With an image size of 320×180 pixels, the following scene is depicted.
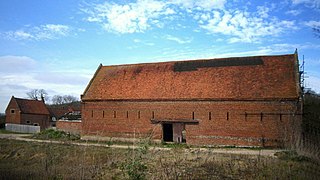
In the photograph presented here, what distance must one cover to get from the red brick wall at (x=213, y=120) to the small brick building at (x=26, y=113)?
26127 millimetres

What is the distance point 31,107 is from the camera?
53.4 metres

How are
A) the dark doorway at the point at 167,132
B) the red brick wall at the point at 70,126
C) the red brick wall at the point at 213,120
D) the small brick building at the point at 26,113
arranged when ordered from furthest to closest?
the small brick building at the point at 26,113 < the red brick wall at the point at 70,126 < the dark doorway at the point at 167,132 < the red brick wall at the point at 213,120

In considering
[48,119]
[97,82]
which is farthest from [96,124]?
[48,119]

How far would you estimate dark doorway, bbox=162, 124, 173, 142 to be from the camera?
90.4 feet

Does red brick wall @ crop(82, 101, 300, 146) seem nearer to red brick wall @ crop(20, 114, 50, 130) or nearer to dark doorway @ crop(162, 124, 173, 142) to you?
dark doorway @ crop(162, 124, 173, 142)

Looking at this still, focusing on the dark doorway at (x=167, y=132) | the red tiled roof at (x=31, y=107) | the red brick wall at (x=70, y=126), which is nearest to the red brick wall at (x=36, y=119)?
the red tiled roof at (x=31, y=107)

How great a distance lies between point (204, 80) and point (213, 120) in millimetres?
4160

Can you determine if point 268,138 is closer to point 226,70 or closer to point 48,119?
point 226,70

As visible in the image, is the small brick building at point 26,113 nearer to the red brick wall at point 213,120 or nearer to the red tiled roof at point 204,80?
the red tiled roof at point 204,80

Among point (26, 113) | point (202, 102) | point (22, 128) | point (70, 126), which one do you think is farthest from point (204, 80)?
point (26, 113)

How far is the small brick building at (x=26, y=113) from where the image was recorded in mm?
50188

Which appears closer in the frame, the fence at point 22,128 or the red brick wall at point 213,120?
the red brick wall at point 213,120

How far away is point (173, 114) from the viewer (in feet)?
87.8

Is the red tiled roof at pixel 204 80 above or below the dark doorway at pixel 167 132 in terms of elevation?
above
